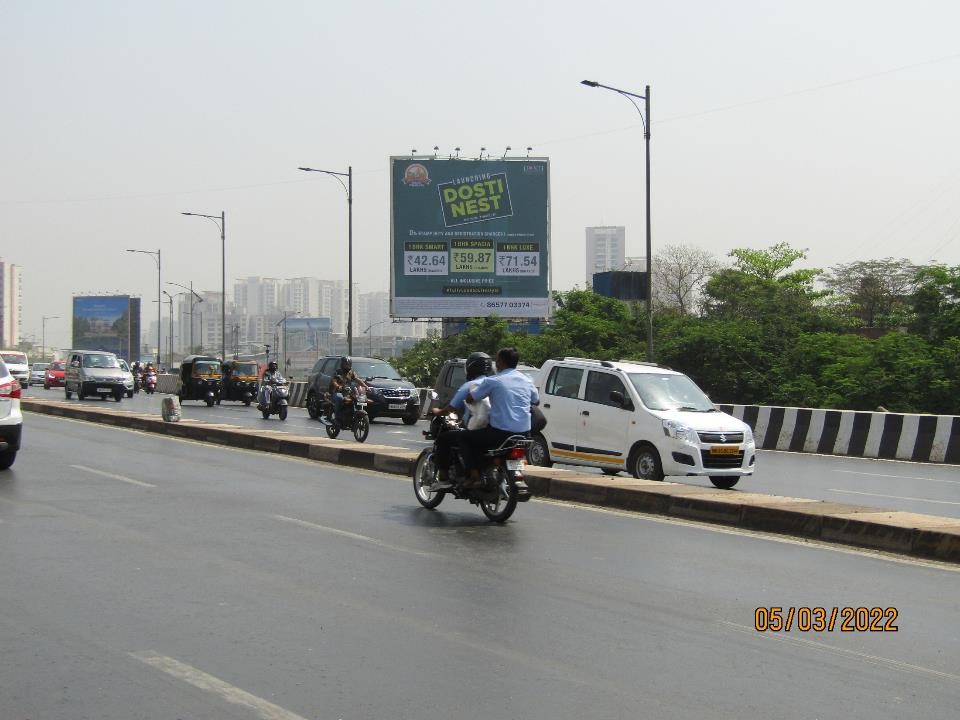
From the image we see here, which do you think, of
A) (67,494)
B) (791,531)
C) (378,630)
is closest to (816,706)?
(378,630)

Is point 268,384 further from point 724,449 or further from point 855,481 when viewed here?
point 724,449

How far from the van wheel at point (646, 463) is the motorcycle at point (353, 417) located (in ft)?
29.4

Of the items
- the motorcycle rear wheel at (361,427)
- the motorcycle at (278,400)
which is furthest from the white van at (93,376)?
the motorcycle rear wheel at (361,427)

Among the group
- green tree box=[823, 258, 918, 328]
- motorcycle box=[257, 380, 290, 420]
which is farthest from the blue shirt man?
green tree box=[823, 258, 918, 328]

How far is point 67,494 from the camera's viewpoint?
13.3 metres

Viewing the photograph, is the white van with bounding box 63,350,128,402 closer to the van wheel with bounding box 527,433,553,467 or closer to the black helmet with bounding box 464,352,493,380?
the van wheel with bounding box 527,433,553,467

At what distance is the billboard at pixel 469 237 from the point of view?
51.8m

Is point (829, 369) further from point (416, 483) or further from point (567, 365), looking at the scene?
point (416, 483)

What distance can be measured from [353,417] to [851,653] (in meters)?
18.4

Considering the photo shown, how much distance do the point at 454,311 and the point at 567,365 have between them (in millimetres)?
34903

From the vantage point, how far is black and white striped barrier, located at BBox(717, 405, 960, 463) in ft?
71.7

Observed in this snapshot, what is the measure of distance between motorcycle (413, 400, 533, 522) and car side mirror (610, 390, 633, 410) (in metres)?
4.33

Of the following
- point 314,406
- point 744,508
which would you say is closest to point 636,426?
point 744,508
